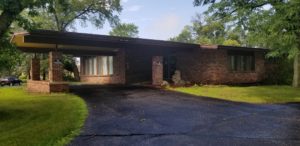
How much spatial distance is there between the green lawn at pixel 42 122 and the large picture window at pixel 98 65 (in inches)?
468

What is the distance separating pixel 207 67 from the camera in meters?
23.5

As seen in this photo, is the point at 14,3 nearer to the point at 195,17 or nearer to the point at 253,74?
the point at 253,74

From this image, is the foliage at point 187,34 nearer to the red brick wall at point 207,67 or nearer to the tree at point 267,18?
the red brick wall at point 207,67

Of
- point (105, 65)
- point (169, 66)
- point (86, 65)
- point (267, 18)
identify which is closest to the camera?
point (267, 18)

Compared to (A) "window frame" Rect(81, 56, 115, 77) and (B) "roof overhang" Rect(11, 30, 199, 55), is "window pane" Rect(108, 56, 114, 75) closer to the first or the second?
(A) "window frame" Rect(81, 56, 115, 77)

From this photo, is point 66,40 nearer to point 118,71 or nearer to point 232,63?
point 118,71

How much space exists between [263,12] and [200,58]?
721cm

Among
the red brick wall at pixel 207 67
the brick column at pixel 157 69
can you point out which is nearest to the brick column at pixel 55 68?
the brick column at pixel 157 69

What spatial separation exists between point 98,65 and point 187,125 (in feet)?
64.4

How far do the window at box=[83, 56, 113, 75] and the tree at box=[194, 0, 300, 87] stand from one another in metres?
9.24

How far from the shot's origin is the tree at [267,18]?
16094 mm

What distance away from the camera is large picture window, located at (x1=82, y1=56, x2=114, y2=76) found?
A: 25.8 metres

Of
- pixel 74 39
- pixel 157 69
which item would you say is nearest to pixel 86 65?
pixel 157 69

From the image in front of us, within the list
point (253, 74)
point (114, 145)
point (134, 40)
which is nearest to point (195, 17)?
point (253, 74)
